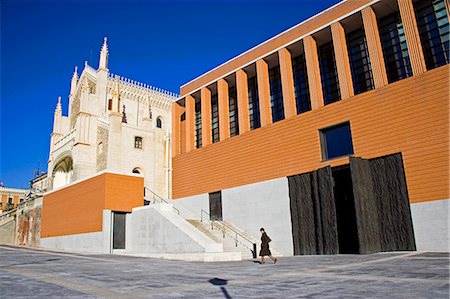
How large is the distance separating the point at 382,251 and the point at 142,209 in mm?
14252

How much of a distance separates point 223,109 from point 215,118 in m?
2.41

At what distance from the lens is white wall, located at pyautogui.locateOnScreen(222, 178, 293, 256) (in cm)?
2114

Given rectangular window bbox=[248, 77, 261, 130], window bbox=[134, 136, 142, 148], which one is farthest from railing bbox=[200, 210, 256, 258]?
window bbox=[134, 136, 142, 148]

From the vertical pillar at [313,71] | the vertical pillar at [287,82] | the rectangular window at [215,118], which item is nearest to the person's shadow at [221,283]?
the vertical pillar at [313,71]

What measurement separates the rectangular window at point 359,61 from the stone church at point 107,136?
20861 millimetres

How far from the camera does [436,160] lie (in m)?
15.9

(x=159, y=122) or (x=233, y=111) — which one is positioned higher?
(x=159, y=122)

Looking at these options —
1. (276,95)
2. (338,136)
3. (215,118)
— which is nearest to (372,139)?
(338,136)

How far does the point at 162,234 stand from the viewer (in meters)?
19.1

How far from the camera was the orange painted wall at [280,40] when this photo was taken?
2095 centimetres

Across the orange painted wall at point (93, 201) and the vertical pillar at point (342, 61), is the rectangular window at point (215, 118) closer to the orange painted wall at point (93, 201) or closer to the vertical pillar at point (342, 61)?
the orange painted wall at point (93, 201)

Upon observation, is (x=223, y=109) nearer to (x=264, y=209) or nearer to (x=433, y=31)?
(x=264, y=209)

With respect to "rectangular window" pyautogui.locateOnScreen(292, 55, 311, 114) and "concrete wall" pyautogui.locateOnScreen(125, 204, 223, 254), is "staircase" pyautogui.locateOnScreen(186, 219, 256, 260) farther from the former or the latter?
"rectangular window" pyautogui.locateOnScreen(292, 55, 311, 114)

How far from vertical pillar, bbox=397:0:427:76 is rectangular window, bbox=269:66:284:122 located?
9067mm
